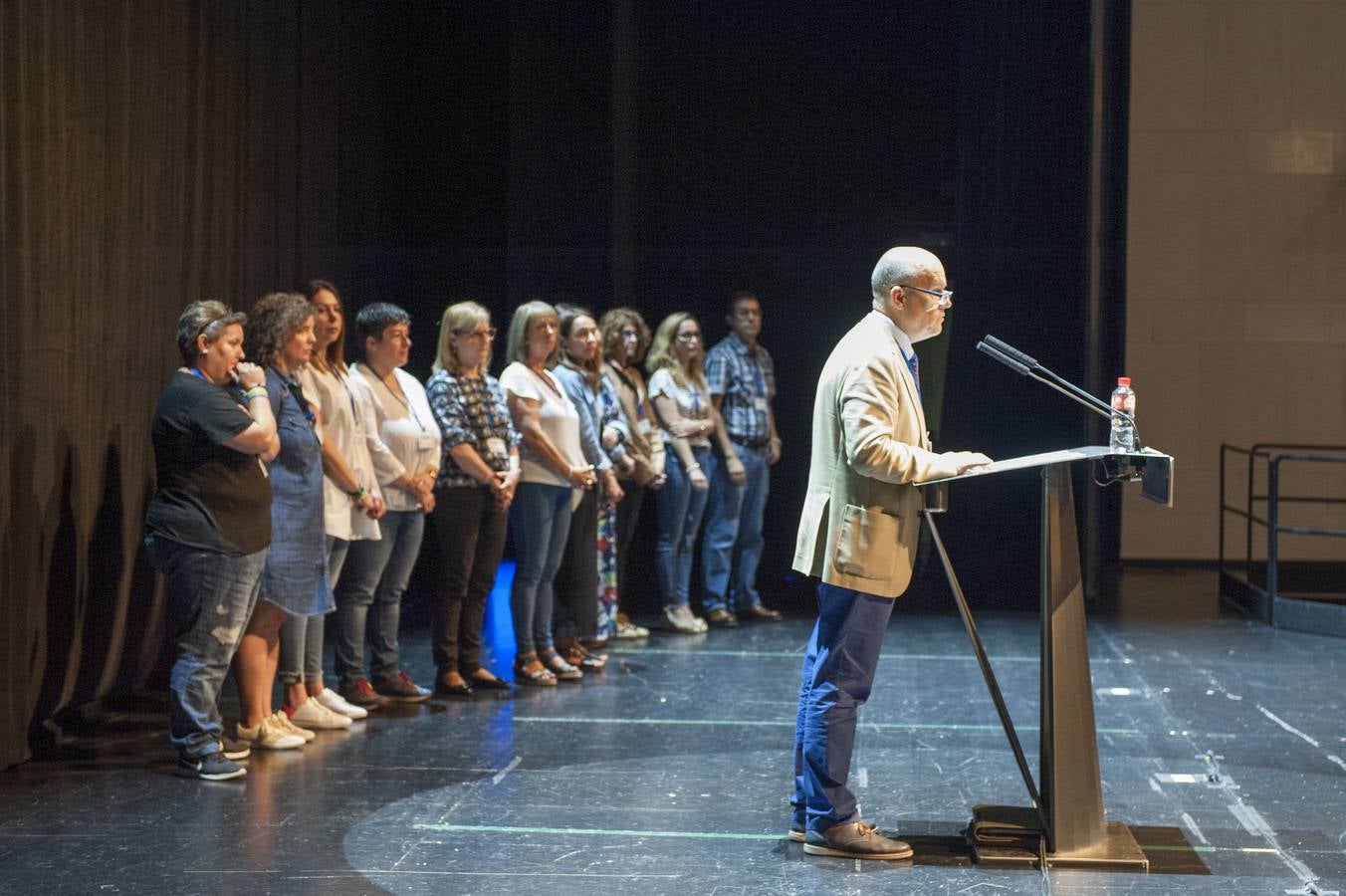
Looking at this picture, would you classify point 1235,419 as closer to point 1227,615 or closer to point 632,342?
point 1227,615

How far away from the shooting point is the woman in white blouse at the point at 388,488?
5.12 meters

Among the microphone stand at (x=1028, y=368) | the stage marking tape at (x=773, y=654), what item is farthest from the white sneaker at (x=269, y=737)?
the microphone stand at (x=1028, y=368)

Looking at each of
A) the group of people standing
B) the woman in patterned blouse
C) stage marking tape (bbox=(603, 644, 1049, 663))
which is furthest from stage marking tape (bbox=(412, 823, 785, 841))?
stage marking tape (bbox=(603, 644, 1049, 663))

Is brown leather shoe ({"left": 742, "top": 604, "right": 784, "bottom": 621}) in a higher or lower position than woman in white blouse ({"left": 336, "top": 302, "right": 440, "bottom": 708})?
lower

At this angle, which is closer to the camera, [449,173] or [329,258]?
[329,258]

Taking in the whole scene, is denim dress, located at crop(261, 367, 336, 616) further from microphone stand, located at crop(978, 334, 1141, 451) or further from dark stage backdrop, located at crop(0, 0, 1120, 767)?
microphone stand, located at crop(978, 334, 1141, 451)

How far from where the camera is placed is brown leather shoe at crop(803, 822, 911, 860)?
11.6 ft

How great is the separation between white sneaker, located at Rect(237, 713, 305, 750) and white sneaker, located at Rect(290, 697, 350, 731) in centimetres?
21

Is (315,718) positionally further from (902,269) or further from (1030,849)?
(902,269)

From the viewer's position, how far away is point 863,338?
139 inches

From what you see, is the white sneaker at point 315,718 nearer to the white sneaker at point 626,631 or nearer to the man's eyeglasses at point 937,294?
the white sneaker at point 626,631

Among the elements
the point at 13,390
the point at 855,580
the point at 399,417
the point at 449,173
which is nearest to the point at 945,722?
the point at 855,580

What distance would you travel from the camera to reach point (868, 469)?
340 cm

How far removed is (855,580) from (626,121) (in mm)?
5356
